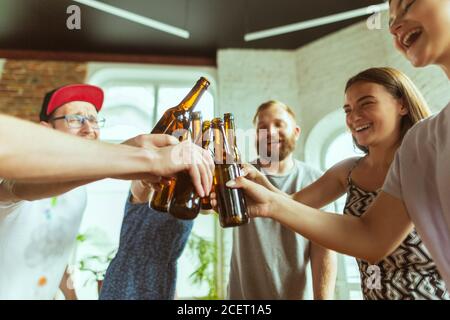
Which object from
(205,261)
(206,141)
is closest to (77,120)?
(206,141)

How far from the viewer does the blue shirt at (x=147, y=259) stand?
97cm

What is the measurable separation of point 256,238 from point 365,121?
507mm

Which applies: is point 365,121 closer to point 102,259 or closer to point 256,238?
point 256,238

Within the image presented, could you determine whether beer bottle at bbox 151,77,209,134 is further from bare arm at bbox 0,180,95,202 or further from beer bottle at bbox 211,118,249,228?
bare arm at bbox 0,180,95,202

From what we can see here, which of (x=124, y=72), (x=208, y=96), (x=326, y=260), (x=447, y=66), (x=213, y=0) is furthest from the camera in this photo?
(x=124, y=72)

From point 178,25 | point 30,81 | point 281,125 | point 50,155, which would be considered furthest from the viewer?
point 30,81

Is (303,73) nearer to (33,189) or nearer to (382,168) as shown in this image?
(382,168)

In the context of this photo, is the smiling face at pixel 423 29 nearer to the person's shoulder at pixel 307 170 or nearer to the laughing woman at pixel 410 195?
the laughing woman at pixel 410 195

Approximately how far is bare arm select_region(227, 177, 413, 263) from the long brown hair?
0.25 m

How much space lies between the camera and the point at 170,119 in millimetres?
685

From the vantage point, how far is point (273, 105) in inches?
43.6

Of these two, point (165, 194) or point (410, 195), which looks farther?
point (165, 194)

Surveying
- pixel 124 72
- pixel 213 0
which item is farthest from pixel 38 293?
pixel 124 72

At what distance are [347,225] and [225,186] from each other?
0.22m
